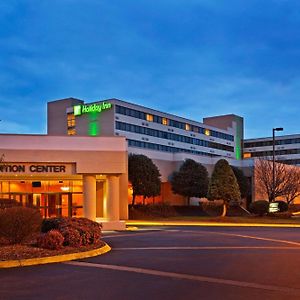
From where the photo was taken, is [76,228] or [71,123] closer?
[76,228]

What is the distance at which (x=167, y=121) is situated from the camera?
113750mm

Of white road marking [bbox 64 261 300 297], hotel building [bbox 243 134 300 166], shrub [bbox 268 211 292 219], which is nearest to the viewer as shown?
white road marking [bbox 64 261 300 297]

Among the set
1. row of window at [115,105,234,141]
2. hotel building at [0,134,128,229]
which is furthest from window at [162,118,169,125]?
hotel building at [0,134,128,229]

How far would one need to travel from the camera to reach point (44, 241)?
16.2 m

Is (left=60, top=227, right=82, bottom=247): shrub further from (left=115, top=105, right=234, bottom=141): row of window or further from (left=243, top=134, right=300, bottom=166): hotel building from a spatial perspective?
(left=243, top=134, right=300, bottom=166): hotel building

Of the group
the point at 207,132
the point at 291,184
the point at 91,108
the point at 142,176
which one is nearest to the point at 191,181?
the point at 142,176

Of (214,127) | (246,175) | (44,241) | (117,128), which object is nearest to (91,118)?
(117,128)

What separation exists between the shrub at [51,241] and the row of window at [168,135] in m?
84.0

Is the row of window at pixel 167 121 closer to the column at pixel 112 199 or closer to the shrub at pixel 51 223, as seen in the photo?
the column at pixel 112 199

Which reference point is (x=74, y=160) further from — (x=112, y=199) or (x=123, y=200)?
(x=123, y=200)

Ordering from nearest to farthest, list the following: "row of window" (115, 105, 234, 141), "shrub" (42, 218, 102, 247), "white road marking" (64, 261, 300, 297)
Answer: "white road marking" (64, 261, 300, 297) < "shrub" (42, 218, 102, 247) < "row of window" (115, 105, 234, 141)

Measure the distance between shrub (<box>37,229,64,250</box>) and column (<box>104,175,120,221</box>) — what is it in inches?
735

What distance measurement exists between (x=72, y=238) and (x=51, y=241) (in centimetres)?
95

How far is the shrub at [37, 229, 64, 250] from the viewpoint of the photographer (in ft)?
52.7
